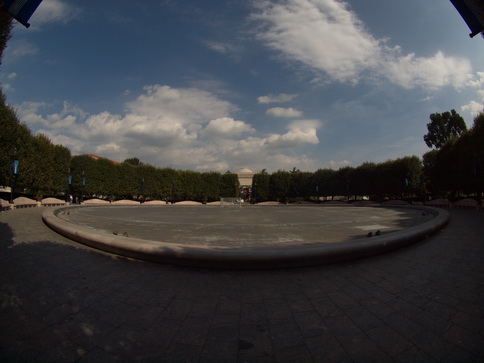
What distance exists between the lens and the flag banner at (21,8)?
3354 millimetres

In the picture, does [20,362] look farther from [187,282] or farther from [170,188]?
[170,188]

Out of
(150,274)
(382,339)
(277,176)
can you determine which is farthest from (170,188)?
(382,339)

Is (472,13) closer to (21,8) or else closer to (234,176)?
(21,8)

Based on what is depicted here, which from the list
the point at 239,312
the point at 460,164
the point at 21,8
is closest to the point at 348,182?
the point at 460,164

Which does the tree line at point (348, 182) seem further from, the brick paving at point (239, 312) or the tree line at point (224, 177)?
the brick paving at point (239, 312)

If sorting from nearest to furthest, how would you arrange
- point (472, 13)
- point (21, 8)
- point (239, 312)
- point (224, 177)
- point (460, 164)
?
point (239, 312)
point (472, 13)
point (21, 8)
point (460, 164)
point (224, 177)

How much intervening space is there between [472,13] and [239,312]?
18.1 ft

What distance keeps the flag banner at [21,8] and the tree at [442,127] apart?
63226mm

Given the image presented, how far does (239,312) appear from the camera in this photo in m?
2.76

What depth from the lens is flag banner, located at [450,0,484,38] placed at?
3.09 metres

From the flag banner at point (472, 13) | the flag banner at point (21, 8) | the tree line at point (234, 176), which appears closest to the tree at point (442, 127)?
the tree line at point (234, 176)

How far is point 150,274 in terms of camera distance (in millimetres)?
3967

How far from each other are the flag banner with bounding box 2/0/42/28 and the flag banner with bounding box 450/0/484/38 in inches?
264

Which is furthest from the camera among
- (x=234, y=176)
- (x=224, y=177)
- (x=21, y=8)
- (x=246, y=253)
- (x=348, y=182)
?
(x=234, y=176)
